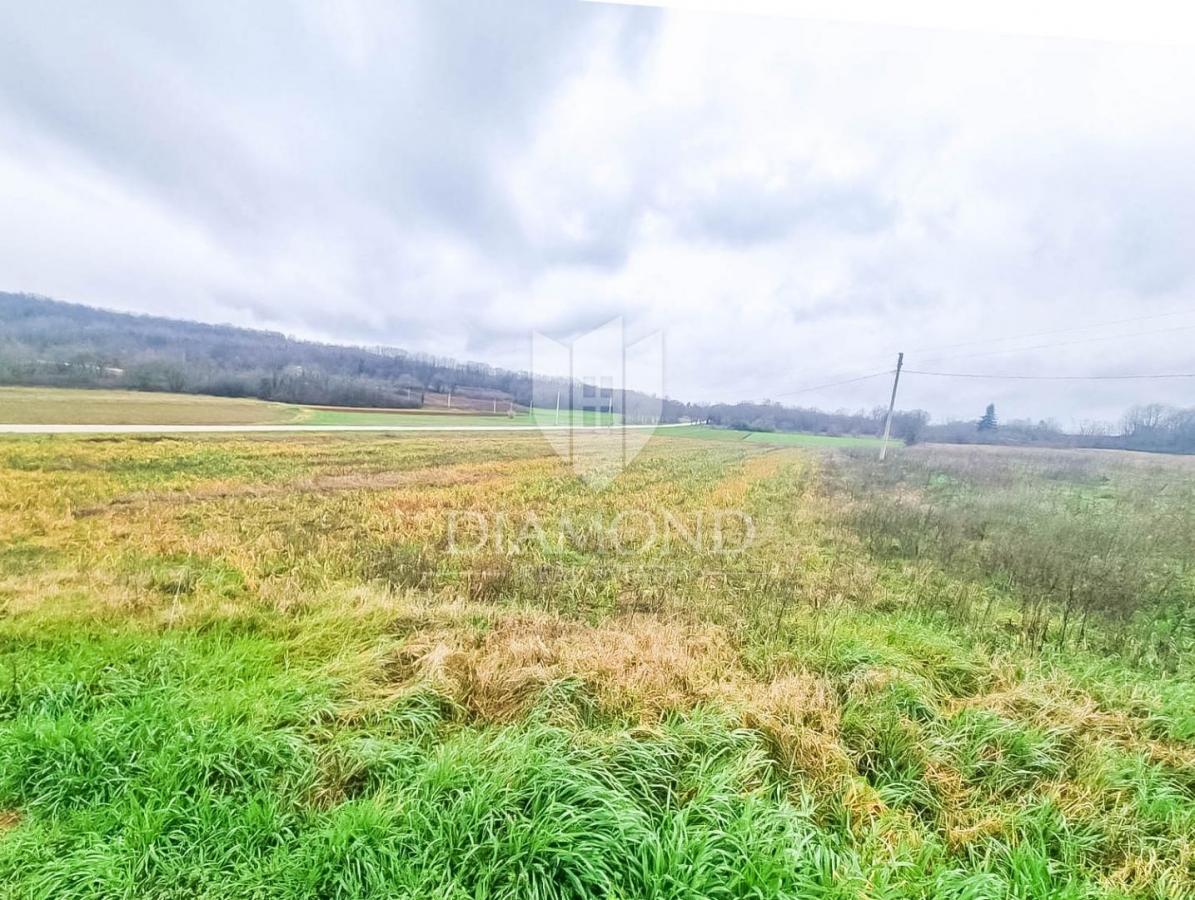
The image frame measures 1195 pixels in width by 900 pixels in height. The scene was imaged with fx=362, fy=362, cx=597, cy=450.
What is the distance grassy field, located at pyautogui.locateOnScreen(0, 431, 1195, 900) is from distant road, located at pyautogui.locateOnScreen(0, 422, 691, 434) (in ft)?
0.42

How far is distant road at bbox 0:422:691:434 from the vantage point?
298 cm

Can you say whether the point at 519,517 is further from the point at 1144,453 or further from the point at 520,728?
the point at 1144,453

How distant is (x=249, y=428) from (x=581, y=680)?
390 centimetres

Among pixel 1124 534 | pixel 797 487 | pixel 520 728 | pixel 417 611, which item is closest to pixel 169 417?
pixel 417 611

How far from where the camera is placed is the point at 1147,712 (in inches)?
78.2

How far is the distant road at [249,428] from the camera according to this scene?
117 inches

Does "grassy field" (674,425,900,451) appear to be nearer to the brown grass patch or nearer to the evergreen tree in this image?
the evergreen tree

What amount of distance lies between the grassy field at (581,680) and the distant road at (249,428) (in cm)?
13

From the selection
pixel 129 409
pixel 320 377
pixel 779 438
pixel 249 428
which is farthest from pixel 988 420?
pixel 129 409

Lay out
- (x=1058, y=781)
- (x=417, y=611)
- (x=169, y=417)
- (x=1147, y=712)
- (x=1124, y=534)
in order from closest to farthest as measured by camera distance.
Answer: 1. (x=1058, y=781)
2. (x=1147, y=712)
3. (x=417, y=611)
4. (x=1124, y=534)
5. (x=169, y=417)

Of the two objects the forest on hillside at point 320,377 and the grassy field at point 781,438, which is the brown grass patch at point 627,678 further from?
the grassy field at point 781,438

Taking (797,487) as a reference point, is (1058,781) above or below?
below

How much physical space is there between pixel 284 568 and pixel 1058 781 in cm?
451

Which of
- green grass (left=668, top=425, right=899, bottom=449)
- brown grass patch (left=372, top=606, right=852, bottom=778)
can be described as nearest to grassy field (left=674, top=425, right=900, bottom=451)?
green grass (left=668, top=425, right=899, bottom=449)
